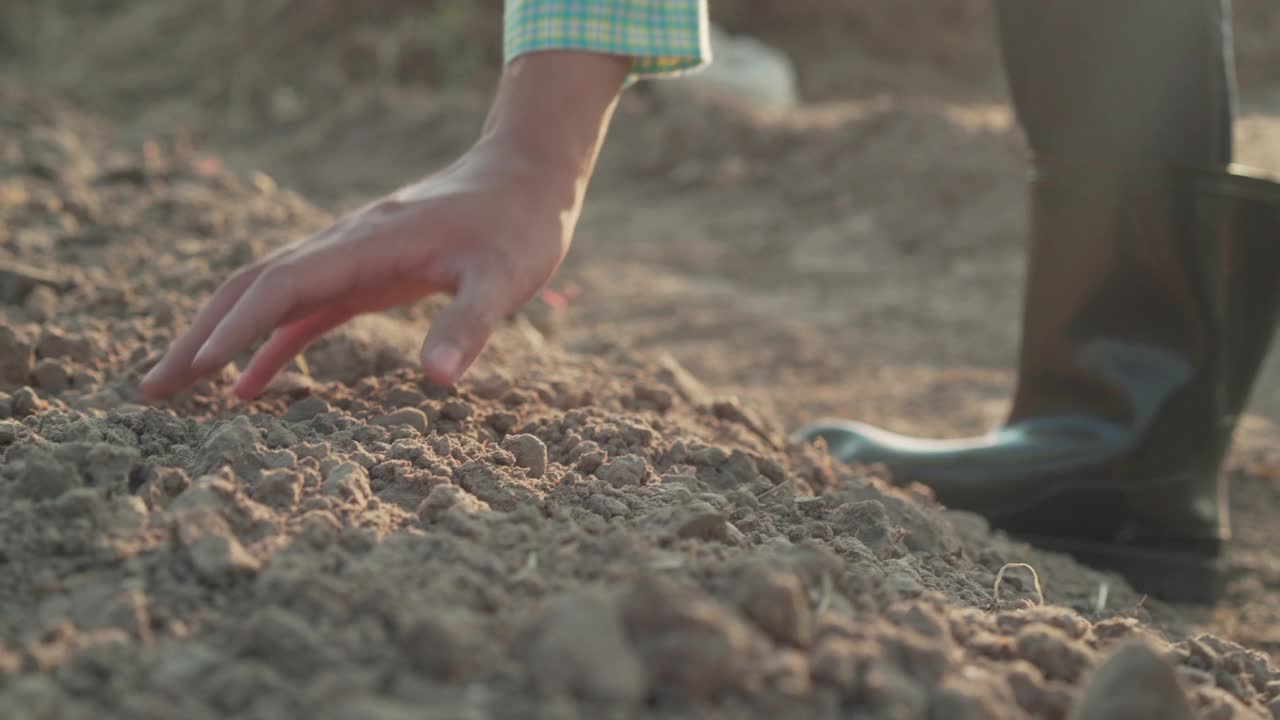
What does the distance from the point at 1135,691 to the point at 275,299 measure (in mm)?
984

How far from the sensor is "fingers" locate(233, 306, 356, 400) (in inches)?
58.7

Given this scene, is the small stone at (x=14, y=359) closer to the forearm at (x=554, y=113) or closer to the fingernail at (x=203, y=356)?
the fingernail at (x=203, y=356)

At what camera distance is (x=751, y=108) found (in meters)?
6.20

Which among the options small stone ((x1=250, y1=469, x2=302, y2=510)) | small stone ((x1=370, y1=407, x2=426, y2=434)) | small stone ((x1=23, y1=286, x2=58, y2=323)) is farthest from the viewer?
small stone ((x1=23, y1=286, x2=58, y2=323))

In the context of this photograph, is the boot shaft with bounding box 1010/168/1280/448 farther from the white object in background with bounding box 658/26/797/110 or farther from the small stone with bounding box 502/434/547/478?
the white object in background with bounding box 658/26/797/110

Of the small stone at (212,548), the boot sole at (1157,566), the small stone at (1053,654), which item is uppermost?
the small stone at (212,548)

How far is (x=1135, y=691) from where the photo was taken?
0.80 meters

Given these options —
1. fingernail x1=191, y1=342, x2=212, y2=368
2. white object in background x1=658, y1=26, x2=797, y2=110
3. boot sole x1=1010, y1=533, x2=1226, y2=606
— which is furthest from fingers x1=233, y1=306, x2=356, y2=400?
white object in background x1=658, y1=26, x2=797, y2=110

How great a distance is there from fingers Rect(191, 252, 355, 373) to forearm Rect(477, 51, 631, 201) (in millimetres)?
264

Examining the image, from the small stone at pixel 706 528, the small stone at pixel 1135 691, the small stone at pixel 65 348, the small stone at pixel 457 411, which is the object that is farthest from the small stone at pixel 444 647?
the small stone at pixel 65 348

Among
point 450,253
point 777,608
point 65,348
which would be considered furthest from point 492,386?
point 777,608

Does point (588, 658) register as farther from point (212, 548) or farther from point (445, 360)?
point (445, 360)

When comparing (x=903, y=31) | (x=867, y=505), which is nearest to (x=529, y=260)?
(x=867, y=505)

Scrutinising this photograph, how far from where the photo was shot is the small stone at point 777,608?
2.83 ft
